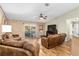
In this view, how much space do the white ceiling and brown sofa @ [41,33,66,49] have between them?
431 millimetres

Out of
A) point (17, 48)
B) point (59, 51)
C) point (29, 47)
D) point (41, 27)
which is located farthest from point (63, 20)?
point (17, 48)

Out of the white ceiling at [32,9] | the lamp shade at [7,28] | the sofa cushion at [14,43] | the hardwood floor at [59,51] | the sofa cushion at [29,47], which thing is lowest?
the hardwood floor at [59,51]

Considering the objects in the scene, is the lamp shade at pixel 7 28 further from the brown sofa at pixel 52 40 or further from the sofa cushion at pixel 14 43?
the brown sofa at pixel 52 40

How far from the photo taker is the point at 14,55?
2150 mm

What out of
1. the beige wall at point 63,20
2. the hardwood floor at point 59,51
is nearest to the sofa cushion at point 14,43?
the hardwood floor at point 59,51

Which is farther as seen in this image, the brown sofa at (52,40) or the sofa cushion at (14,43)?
the brown sofa at (52,40)

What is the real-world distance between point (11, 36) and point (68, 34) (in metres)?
1.14

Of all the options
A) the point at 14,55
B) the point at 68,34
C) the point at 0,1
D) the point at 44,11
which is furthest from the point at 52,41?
the point at 0,1

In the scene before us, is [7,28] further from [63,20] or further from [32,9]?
[63,20]

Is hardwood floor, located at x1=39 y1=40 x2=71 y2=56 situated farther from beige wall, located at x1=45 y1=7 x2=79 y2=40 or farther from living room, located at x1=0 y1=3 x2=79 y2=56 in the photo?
beige wall, located at x1=45 y1=7 x2=79 y2=40

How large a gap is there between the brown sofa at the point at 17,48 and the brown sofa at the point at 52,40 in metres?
0.19

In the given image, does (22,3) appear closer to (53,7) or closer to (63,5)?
(53,7)

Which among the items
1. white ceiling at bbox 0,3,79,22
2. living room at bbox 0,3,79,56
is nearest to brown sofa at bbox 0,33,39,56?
living room at bbox 0,3,79,56

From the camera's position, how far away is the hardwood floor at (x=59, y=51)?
218 cm
